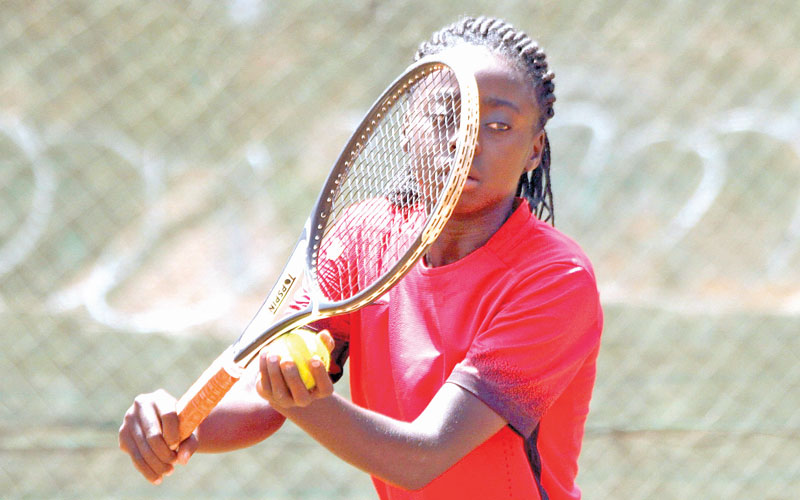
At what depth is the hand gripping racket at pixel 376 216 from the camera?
1.37 meters

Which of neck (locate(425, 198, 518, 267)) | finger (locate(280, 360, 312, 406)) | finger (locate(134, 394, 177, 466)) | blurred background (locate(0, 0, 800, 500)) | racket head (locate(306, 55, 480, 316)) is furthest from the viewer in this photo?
blurred background (locate(0, 0, 800, 500))

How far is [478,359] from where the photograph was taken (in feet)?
4.75

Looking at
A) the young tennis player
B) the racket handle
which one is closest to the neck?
the young tennis player

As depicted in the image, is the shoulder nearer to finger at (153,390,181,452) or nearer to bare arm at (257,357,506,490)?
bare arm at (257,357,506,490)

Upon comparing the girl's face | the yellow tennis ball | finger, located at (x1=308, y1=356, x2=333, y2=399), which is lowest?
finger, located at (x1=308, y1=356, x2=333, y2=399)

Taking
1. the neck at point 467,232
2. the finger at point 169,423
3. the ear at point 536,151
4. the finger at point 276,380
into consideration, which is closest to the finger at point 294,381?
the finger at point 276,380

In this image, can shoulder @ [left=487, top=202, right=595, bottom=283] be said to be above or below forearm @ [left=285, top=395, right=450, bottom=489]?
above

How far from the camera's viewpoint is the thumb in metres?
1.51

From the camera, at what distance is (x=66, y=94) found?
3379mm

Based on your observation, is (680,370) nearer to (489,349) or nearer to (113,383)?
(113,383)

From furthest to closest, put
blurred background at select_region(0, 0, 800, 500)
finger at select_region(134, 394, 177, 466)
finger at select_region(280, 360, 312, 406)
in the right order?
blurred background at select_region(0, 0, 800, 500)
finger at select_region(134, 394, 177, 466)
finger at select_region(280, 360, 312, 406)

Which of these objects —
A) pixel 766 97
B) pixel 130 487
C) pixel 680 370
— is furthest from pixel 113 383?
pixel 766 97

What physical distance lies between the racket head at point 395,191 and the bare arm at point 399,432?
161mm

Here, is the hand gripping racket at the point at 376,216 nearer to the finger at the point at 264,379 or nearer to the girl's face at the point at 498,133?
the girl's face at the point at 498,133
